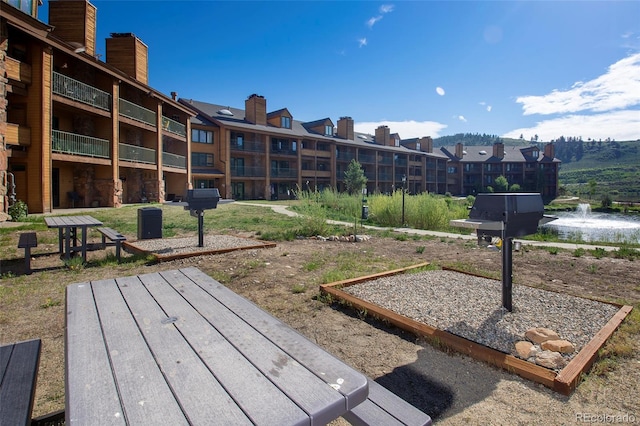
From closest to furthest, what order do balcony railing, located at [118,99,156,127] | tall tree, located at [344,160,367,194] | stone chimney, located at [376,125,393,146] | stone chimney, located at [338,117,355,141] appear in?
balcony railing, located at [118,99,156,127], tall tree, located at [344,160,367,194], stone chimney, located at [338,117,355,141], stone chimney, located at [376,125,393,146]

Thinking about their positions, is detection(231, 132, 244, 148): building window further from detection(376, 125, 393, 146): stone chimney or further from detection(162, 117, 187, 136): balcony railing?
detection(376, 125, 393, 146): stone chimney

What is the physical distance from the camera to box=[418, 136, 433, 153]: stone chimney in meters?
62.7

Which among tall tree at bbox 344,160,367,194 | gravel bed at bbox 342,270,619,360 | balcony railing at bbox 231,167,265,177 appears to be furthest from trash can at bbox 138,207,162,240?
tall tree at bbox 344,160,367,194

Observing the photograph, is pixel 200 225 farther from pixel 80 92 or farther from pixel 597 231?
pixel 597 231

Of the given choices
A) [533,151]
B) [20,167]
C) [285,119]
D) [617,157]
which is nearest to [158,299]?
[20,167]

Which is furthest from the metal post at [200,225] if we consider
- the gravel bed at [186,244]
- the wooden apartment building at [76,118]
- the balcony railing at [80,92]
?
the balcony railing at [80,92]

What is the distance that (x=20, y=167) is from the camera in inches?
627

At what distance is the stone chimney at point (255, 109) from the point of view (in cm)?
3828

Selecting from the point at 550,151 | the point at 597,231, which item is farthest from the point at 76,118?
the point at 550,151

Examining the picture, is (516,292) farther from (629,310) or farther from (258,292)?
(258,292)

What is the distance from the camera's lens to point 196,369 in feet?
4.66

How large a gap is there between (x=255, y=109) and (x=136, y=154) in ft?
63.0

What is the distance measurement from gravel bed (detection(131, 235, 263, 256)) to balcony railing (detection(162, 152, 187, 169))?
1796 cm

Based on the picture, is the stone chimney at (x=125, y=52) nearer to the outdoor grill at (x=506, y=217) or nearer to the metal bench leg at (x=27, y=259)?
the metal bench leg at (x=27, y=259)
